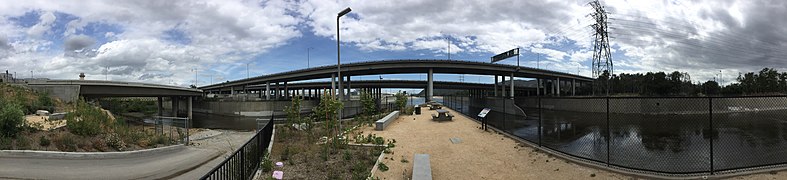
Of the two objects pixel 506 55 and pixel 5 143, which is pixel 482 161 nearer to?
pixel 5 143

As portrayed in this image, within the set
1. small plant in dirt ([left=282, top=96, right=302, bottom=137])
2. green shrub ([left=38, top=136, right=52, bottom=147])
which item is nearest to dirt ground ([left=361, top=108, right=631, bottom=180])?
small plant in dirt ([left=282, top=96, right=302, bottom=137])

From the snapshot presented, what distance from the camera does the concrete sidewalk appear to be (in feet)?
31.7

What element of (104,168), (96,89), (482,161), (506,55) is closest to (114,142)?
(104,168)

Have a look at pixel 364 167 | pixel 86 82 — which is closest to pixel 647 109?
pixel 364 167

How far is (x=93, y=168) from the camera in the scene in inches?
425

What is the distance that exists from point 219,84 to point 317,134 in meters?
130

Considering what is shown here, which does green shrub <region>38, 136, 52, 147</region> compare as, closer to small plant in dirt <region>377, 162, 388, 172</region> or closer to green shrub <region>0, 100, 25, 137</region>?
green shrub <region>0, 100, 25, 137</region>

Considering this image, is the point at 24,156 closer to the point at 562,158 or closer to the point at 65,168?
the point at 65,168

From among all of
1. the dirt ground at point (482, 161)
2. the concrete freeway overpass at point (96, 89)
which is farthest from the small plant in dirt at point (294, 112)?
the concrete freeway overpass at point (96, 89)

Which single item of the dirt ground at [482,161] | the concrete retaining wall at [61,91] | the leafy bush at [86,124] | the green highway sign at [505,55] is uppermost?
the green highway sign at [505,55]

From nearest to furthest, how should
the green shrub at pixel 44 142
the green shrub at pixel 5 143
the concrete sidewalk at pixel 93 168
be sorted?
the concrete sidewalk at pixel 93 168 → the green shrub at pixel 5 143 → the green shrub at pixel 44 142

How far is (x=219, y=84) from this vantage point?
131250mm

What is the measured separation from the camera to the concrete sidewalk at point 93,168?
9658 mm

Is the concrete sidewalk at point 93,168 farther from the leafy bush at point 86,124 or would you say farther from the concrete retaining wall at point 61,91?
the concrete retaining wall at point 61,91
